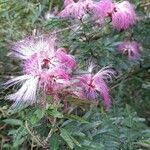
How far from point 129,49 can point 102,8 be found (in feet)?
1.99

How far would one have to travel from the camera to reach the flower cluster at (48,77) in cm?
190

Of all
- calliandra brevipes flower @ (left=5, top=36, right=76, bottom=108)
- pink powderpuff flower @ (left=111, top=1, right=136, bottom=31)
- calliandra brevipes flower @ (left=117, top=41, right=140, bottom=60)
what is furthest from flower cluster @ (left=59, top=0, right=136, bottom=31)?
calliandra brevipes flower @ (left=5, top=36, right=76, bottom=108)

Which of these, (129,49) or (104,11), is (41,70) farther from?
(129,49)

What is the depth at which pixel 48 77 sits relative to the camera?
1884mm

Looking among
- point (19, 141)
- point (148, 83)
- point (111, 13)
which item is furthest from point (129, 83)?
point (19, 141)

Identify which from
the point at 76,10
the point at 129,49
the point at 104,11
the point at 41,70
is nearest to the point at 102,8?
the point at 104,11

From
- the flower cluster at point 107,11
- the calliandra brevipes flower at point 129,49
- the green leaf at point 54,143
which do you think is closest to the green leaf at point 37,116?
the green leaf at point 54,143

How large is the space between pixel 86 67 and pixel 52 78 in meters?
0.57

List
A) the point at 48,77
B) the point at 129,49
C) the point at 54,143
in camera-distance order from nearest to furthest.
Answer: the point at 48,77 → the point at 54,143 → the point at 129,49

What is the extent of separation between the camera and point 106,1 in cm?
262

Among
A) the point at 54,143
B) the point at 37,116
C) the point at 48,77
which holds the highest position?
the point at 48,77

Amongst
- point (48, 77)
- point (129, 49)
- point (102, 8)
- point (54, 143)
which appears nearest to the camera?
point (48, 77)

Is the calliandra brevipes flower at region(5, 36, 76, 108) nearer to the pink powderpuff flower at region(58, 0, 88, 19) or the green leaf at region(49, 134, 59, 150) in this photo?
the green leaf at region(49, 134, 59, 150)

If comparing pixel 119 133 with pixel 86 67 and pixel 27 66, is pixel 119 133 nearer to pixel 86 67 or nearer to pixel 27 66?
pixel 86 67
